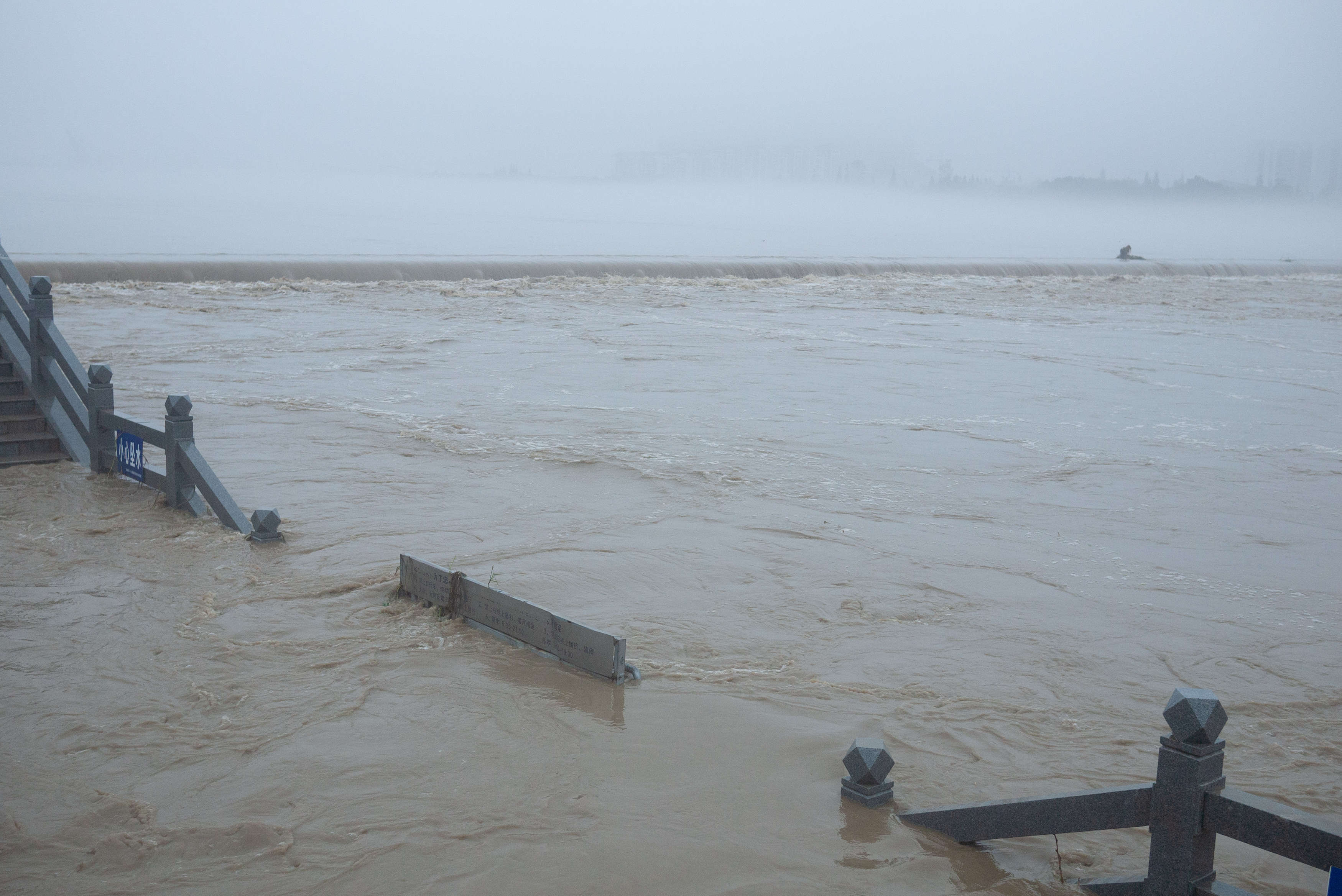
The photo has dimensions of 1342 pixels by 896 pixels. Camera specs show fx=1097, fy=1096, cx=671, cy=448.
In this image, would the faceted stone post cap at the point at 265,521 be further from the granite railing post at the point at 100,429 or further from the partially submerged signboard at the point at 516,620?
the granite railing post at the point at 100,429

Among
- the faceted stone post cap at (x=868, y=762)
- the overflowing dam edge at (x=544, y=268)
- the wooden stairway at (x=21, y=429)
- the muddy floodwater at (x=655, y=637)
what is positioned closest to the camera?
the muddy floodwater at (x=655, y=637)

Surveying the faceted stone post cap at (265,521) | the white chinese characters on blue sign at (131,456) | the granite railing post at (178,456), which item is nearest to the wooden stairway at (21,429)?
the white chinese characters on blue sign at (131,456)

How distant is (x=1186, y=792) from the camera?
3.03 m

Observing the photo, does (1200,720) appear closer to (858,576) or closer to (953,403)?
(858,576)

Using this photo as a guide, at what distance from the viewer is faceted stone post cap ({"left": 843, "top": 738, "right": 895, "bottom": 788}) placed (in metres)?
4.27

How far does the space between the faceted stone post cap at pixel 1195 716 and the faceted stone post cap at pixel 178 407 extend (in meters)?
6.65

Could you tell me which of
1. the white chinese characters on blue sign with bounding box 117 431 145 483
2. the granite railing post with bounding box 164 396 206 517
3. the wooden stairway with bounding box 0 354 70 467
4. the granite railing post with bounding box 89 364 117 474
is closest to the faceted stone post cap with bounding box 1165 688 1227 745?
the granite railing post with bounding box 164 396 206 517

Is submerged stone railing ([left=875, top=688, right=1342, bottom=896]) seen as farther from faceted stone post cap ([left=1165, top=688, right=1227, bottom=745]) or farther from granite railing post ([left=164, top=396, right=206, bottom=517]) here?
granite railing post ([left=164, top=396, right=206, bottom=517])

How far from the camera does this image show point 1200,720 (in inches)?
115

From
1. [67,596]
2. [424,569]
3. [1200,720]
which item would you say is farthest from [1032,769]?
[67,596]

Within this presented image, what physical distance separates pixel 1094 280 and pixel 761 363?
30121mm

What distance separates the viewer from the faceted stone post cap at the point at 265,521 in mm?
7414

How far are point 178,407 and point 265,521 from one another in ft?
3.57

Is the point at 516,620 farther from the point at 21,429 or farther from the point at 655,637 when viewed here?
the point at 21,429
